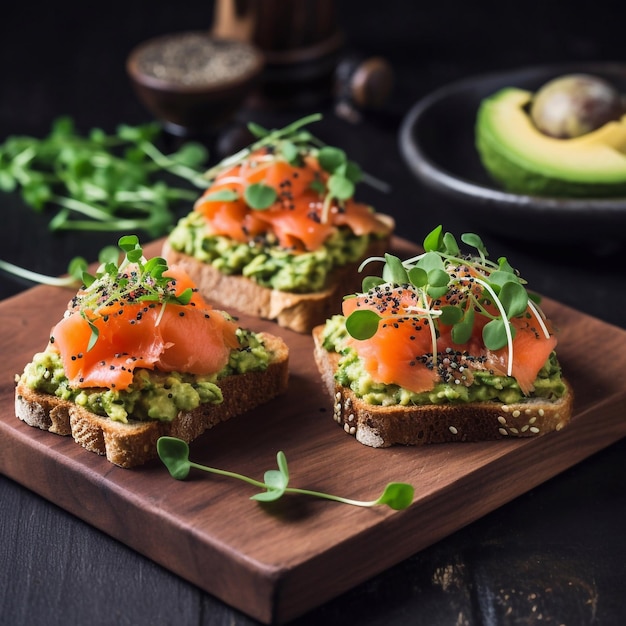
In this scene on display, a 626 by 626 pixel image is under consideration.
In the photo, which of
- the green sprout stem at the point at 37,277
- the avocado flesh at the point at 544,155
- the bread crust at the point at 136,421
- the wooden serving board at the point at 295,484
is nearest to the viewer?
the wooden serving board at the point at 295,484

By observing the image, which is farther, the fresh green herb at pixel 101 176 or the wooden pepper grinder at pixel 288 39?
the wooden pepper grinder at pixel 288 39

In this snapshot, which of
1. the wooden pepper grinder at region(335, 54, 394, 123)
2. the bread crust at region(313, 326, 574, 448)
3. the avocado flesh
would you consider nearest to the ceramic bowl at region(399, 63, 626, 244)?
the avocado flesh

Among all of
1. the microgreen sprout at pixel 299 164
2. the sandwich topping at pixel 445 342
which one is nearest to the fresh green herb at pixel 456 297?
the sandwich topping at pixel 445 342

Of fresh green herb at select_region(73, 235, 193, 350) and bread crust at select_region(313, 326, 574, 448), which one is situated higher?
fresh green herb at select_region(73, 235, 193, 350)

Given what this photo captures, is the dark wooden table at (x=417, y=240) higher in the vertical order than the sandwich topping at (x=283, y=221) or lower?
lower

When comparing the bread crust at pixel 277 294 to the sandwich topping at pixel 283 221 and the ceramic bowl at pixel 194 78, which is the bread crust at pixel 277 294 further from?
the ceramic bowl at pixel 194 78

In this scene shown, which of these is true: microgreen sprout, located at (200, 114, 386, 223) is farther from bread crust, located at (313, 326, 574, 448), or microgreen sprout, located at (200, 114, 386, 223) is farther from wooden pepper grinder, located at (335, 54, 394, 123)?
wooden pepper grinder, located at (335, 54, 394, 123)

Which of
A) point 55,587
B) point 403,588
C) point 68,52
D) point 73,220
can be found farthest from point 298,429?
point 68,52
